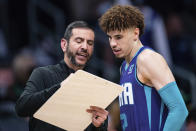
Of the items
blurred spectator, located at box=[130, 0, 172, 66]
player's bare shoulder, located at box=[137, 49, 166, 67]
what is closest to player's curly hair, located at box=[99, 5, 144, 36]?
player's bare shoulder, located at box=[137, 49, 166, 67]

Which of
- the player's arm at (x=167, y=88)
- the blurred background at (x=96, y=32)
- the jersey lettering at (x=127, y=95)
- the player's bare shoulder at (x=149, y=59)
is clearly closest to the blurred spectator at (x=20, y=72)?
the blurred background at (x=96, y=32)

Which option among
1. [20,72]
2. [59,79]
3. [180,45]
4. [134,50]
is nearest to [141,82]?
[134,50]

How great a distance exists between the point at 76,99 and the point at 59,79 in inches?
24.8

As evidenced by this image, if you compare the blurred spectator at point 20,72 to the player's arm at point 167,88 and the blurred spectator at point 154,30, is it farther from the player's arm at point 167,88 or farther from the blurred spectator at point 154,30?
the player's arm at point 167,88

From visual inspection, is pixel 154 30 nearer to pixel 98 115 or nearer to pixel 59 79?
pixel 59 79

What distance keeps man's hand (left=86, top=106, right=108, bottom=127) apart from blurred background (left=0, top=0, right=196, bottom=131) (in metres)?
3.56

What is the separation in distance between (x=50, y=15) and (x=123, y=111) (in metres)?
5.74

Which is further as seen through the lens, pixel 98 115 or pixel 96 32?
pixel 96 32

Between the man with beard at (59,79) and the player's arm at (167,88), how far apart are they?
505 millimetres

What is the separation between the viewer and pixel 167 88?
165 inches

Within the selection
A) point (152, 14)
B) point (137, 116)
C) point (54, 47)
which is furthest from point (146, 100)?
point (54, 47)

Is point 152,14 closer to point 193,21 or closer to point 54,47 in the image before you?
point 193,21

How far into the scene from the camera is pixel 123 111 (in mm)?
4547

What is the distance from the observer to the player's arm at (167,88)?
4.14m
